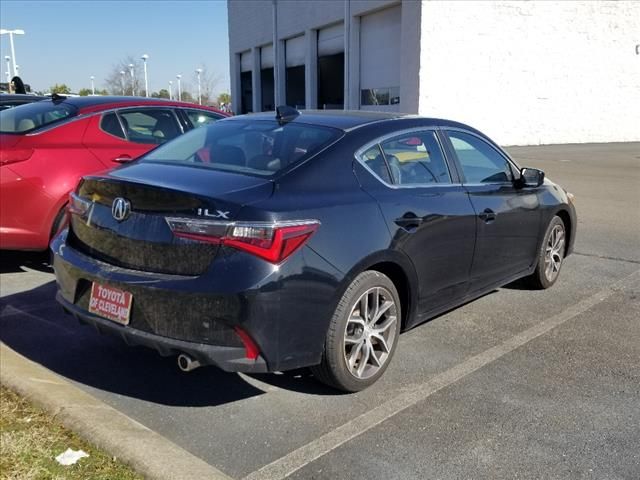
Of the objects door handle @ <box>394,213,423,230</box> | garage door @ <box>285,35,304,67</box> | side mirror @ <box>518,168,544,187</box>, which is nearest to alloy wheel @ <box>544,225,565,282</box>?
side mirror @ <box>518,168,544,187</box>

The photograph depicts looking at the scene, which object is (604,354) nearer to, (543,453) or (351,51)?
(543,453)

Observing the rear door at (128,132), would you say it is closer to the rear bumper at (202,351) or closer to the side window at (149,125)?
the side window at (149,125)

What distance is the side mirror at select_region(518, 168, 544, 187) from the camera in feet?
16.4

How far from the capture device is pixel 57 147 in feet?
18.3

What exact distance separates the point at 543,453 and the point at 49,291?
4.38m

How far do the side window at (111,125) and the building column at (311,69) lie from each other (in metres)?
23.5

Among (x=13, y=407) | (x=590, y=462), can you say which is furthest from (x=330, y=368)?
(x=13, y=407)

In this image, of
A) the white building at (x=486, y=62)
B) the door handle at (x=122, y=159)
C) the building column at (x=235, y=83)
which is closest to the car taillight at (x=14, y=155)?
the door handle at (x=122, y=159)

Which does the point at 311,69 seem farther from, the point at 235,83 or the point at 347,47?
the point at 235,83

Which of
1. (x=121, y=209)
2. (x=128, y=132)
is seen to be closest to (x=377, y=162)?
(x=121, y=209)

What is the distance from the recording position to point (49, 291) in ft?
18.2

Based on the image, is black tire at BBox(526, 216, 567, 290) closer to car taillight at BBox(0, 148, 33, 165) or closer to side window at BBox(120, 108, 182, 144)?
side window at BBox(120, 108, 182, 144)

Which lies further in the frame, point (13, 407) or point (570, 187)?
point (570, 187)

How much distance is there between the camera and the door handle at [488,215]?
4.43m
